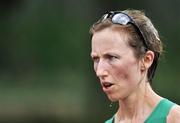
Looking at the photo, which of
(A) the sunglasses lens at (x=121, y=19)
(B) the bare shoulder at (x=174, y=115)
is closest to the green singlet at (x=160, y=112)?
(B) the bare shoulder at (x=174, y=115)

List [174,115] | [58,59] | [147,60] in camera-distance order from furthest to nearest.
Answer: [58,59] < [147,60] < [174,115]

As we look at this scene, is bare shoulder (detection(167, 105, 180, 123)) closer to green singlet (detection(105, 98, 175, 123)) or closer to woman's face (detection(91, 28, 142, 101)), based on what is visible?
green singlet (detection(105, 98, 175, 123))

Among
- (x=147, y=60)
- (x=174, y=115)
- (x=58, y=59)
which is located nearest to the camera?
(x=174, y=115)

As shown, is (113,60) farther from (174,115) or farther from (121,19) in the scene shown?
(174,115)

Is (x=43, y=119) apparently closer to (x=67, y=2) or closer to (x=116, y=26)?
(x=67, y=2)

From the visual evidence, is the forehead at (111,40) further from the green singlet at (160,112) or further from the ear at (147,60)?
the green singlet at (160,112)

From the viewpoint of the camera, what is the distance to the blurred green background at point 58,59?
50.3 ft

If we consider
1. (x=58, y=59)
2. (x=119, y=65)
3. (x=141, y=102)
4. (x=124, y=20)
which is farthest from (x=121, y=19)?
(x=58, y=59)

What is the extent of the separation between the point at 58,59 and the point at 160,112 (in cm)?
1230

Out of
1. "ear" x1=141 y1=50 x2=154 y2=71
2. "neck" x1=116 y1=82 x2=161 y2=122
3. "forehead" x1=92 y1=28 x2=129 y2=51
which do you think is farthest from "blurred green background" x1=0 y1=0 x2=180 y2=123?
"forehead" x1=92 y1=28 x2=129 y2=51

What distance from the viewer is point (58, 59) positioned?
16422 millimetres

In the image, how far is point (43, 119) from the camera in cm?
1622

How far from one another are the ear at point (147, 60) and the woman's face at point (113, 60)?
64 millimetres

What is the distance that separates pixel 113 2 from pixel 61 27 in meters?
1.52
